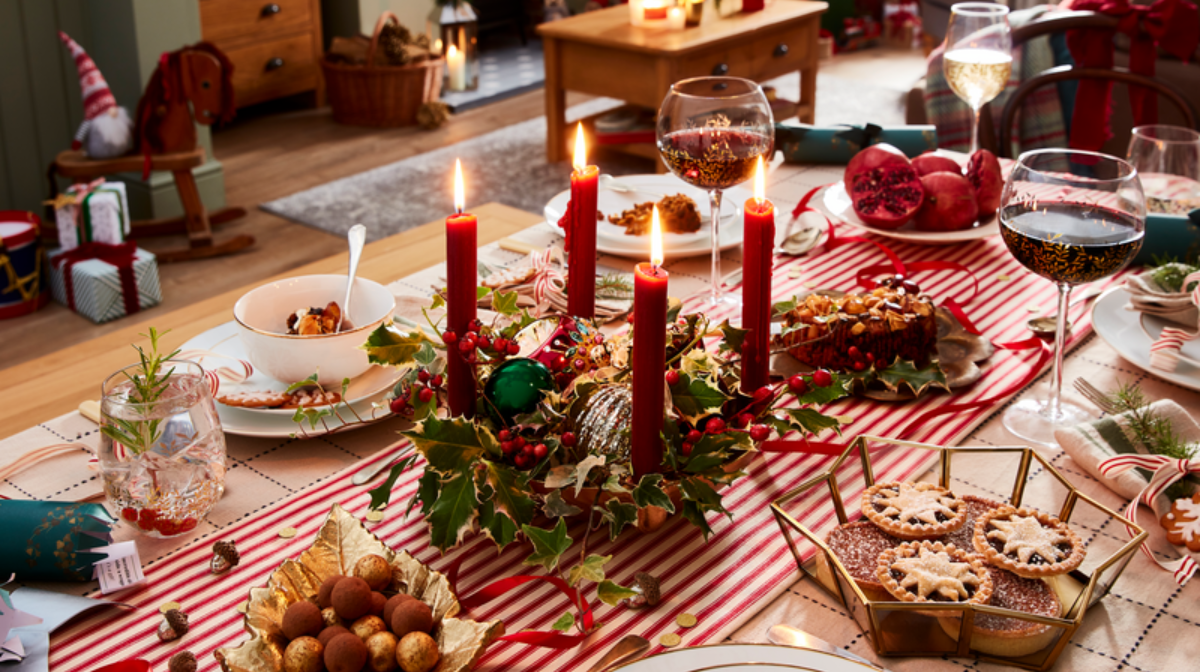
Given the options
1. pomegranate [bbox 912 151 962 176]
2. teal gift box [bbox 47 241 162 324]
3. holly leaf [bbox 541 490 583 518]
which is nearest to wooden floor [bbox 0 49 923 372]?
teal gift box [bbox 47 241 162 324]

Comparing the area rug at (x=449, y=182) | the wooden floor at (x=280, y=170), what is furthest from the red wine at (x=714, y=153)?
the area rug at (x=449, y=182)

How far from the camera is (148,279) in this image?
109 inches

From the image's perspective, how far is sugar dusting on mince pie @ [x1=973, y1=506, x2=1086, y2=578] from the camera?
24.7 inches

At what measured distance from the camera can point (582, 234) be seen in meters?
0.78

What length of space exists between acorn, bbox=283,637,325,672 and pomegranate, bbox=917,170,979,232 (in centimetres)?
93

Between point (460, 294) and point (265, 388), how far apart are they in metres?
0.32

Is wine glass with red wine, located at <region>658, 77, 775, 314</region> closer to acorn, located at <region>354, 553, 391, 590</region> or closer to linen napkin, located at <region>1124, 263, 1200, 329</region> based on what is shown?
linen napkin, located at <region>1124, 263, 1200, 329</region>

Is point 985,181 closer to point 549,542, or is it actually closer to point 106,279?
point 549,542

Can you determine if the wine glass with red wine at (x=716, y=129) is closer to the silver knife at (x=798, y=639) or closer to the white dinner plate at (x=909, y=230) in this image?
the white dinner plate at (x=909, y=230)

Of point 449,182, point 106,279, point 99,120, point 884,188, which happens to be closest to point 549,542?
point 884,188

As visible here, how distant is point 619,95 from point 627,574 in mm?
3022

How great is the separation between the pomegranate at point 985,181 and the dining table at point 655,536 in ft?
0.46

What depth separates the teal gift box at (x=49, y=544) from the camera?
69 cm

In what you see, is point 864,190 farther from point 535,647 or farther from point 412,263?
point 535,647
